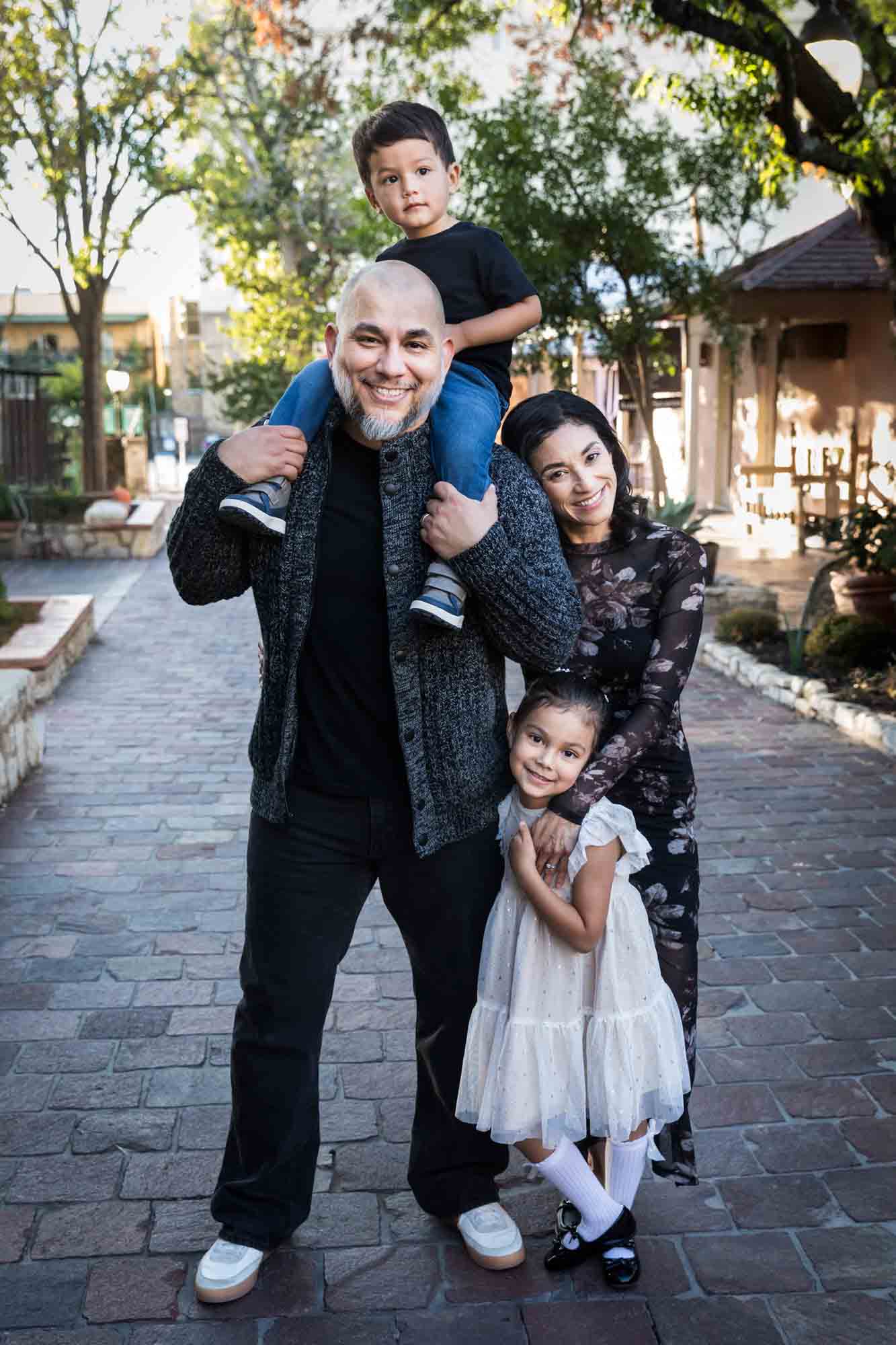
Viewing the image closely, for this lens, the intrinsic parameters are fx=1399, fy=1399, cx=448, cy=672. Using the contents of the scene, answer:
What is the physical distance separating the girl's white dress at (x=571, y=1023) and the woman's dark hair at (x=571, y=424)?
60cm

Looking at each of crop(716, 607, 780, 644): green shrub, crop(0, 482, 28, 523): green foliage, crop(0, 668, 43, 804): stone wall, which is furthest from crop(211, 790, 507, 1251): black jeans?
crop(0, 482, 28, 523): green foliage

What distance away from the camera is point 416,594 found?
2732 mm

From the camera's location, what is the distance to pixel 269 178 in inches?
981

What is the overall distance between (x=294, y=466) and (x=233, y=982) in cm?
249

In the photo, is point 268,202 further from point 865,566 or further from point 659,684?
point 659,684

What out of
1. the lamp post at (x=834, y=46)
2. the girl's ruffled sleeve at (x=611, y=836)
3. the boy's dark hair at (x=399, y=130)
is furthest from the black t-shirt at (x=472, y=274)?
the lamp post at (x=834, y=46)

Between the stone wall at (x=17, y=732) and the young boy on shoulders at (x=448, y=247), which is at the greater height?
the young boy on shoulders at (x=448, y=247)

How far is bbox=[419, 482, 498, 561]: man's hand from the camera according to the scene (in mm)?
2617

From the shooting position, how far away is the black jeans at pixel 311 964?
9.43 ft

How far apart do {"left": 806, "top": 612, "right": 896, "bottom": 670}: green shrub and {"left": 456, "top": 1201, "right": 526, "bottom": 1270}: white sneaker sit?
688cm

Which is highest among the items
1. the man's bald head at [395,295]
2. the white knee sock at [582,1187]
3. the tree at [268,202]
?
the tree at [268,202]

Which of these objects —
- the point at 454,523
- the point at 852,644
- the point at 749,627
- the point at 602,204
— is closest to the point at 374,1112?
the point at 454,523

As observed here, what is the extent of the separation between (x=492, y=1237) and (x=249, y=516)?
64.8 inches

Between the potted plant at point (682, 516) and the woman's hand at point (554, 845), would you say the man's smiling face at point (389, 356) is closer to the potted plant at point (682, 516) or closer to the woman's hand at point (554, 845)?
the woman's hand at point (554, 845)
